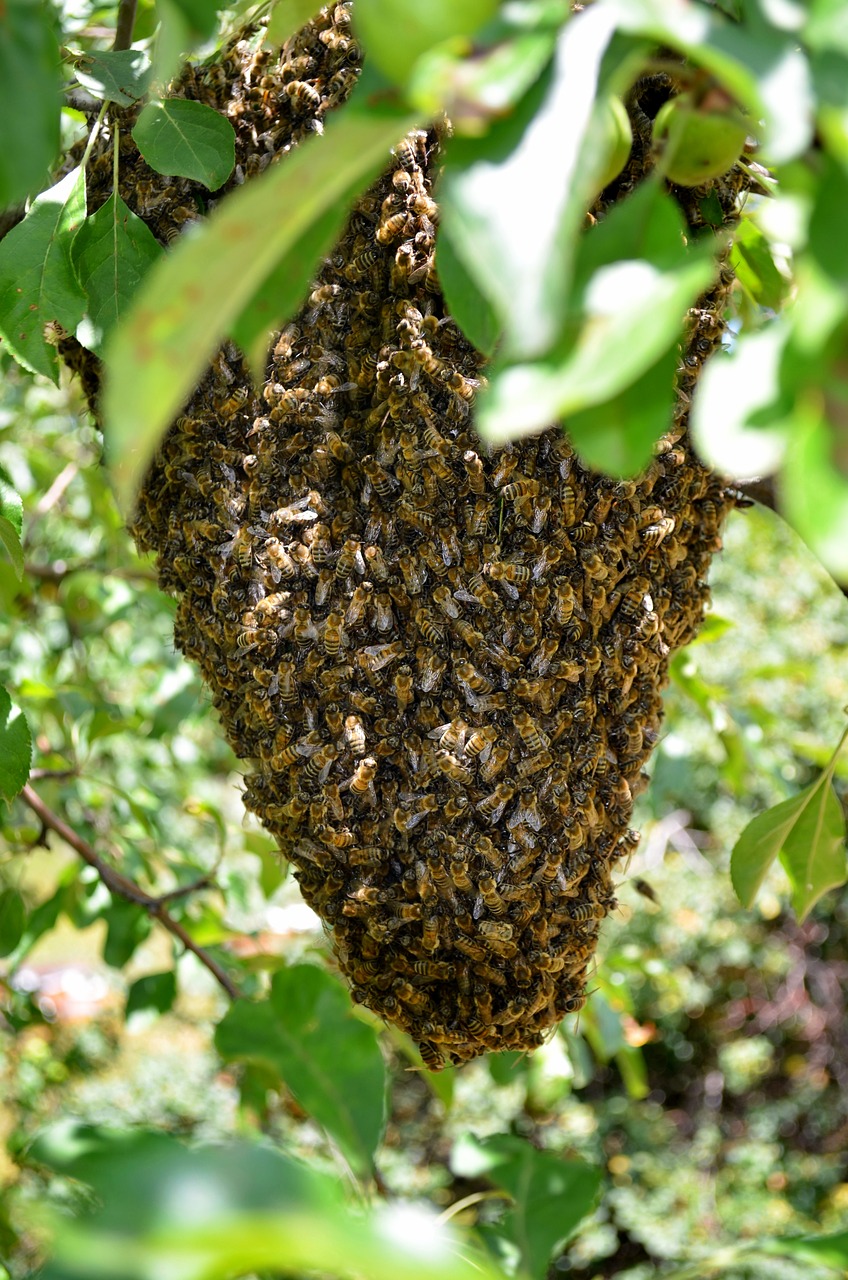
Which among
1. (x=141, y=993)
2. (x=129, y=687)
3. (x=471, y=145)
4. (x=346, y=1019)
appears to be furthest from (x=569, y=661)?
(x=129, y=687)

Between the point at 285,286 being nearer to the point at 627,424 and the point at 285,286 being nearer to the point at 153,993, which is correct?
the point at 627,424

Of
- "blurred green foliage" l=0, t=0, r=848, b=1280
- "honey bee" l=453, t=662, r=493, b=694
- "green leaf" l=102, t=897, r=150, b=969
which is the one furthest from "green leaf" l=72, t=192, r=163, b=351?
"green leaf" l=102, t=897, r=150, b=969

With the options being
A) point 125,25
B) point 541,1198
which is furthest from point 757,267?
point 541,1198

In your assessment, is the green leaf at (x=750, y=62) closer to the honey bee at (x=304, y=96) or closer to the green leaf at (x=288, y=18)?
the green leaf at (x=288, y=18)

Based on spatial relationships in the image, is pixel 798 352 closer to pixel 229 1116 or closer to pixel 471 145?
pixel 471 145

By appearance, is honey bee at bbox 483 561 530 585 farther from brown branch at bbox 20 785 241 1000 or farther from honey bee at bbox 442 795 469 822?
brown branch at bbox 20 785 241 1000
